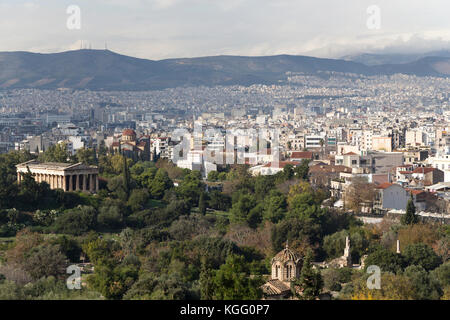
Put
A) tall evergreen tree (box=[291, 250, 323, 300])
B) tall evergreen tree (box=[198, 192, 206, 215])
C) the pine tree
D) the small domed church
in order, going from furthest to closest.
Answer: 1. tall evergreen tree (box=[198, 192, 206, 215])
2. the pine tree
3. the small domed church
4. tall evergreen tree (box=[291, 250, 323, 300])

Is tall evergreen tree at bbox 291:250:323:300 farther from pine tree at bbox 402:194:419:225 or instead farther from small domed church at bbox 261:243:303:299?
pine tree at bbox 402:194:419:225

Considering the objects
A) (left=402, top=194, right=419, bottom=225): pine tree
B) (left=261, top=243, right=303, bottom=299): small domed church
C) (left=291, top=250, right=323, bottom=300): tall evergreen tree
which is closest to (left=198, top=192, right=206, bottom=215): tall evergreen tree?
(left=402, top=194, right=419, bottom=225): pine tree

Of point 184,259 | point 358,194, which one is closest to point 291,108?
point 358,194

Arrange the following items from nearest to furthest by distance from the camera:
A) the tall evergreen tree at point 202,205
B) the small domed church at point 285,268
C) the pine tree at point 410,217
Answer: the small domed church at point 285,268 < the pine tree at point 410,217 < the tall evergreen tree at point 202,205

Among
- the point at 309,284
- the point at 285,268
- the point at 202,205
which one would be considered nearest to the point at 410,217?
the point at 285,268

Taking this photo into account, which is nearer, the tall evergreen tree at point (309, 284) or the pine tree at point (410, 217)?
the tall evergreen tree at point (309, 284)

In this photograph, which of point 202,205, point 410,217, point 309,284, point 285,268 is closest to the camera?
point 309,284

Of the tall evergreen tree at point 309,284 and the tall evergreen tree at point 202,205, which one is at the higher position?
the tall evergreen tree at point 309,284

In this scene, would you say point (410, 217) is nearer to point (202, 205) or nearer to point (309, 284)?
point (202, 205)

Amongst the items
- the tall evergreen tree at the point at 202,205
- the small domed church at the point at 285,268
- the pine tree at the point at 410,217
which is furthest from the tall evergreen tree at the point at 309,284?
the tall evergreen tree at the point at 202,205

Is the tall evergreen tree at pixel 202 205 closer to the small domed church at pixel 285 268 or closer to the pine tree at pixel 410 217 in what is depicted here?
the pine tree at pixel 410 217
